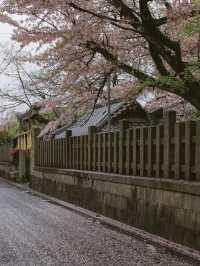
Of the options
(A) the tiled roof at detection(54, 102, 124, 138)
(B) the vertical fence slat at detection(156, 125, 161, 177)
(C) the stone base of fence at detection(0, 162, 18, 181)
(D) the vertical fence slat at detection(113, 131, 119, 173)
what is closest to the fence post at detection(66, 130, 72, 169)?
(A) the tiled roof at detection(54, 102, 124, 138)

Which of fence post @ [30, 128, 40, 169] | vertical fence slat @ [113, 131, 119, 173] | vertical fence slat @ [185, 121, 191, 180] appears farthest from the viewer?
fence post @ [30, 128, 40, 169]

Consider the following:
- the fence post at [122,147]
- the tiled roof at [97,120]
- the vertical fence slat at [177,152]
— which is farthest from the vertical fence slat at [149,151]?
the tiled roof at [97,120]

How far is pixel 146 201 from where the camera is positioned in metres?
11.2

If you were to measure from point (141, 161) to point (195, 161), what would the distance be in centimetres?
274

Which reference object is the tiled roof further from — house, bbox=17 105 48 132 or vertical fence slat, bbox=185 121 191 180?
vertical fence slat, bbox=185 121 191 180

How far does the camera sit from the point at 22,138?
139 ft

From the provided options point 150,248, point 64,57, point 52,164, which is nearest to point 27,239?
point 150,248

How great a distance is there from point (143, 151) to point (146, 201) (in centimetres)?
130

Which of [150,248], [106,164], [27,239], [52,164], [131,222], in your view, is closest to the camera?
[150,248]

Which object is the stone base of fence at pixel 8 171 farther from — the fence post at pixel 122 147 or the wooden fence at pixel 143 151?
the fence post at pixel 122 147

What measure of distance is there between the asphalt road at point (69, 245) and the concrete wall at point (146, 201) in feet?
2.03

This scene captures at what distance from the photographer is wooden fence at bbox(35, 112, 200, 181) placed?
9.62 meters

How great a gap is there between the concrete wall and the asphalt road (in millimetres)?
617

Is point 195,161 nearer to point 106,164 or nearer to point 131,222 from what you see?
point 131,222
